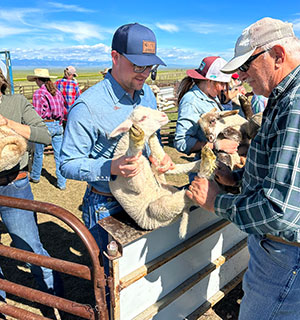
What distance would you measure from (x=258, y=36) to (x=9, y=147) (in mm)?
1759

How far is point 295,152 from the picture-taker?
1144mm

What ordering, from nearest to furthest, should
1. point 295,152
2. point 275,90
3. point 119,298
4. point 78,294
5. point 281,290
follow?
point 295,152, point 275,90, point 281,290, point 119,298, point 78,294

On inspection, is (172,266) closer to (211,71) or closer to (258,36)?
(258,36)

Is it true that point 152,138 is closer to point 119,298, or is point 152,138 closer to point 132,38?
point 132,38

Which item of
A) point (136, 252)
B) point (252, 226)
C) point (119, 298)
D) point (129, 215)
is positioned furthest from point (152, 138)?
point (119, 298)

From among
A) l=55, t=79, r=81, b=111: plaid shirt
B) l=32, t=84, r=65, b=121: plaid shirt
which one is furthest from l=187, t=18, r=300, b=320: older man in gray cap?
l=55, t=79, r=81, b=111: plaid shirt

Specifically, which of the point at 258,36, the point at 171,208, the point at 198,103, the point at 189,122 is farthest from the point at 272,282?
the point at 198,103

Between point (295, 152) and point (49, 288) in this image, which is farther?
point (49, 288)

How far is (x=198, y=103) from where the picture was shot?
2.87 m

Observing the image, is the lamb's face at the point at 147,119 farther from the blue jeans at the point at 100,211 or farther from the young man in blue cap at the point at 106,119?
the blue jeans at the point at 100,211

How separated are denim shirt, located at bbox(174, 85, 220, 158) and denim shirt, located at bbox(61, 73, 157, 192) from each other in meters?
0.83

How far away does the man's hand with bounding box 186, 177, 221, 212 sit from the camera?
1.74 m

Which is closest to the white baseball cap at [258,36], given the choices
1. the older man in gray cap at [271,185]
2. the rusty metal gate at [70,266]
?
the older man in gray cap at [271,185]

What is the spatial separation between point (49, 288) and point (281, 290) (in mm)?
2164
